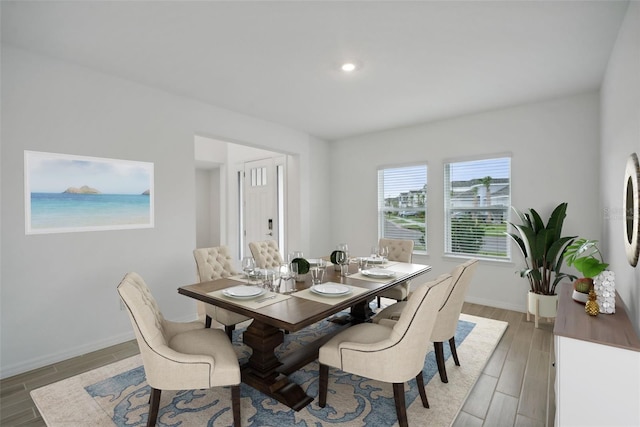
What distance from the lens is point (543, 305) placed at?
353cm

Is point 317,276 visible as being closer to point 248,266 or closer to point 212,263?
point 248,266

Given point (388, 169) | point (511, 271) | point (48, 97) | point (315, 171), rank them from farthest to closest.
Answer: point (315, 171) < point (388, 169) < point (511, 271) < point (48, 97)

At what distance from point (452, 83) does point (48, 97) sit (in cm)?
393

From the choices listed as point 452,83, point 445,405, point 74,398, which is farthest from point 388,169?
point 74,398

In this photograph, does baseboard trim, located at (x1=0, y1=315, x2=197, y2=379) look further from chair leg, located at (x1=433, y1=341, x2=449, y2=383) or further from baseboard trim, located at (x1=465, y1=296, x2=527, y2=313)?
baseboard trim, located at (x1=465, y1=296, x2=527, y2=313)

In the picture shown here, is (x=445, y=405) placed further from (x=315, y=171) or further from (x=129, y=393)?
(x=315, y=171)

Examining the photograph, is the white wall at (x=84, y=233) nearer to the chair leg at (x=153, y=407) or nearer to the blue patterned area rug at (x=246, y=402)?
the blue patterned area rug at (x=246, y=402)

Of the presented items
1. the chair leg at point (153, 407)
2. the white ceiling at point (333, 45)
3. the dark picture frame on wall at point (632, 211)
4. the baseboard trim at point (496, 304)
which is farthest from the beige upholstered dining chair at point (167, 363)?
the baseboard trim at point (496, 304)

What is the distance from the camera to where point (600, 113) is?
11.5 feet

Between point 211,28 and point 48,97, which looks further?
point 48,97

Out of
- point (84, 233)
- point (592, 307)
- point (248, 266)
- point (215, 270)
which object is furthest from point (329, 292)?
point (84, 233)

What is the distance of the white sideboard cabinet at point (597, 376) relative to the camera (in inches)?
58.9

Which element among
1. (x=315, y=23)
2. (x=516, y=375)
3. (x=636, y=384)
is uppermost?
(x=315, y=23)

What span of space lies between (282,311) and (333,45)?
2139 mm
